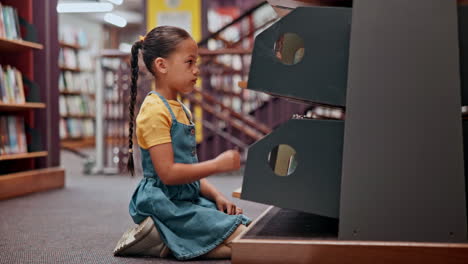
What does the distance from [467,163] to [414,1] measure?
40 centimetres

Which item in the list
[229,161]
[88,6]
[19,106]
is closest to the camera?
[229,161]

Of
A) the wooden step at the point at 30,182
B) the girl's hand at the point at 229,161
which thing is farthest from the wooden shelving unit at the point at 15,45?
the girl's hand at the point at 229,161

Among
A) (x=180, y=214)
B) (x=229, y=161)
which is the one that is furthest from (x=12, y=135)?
(x=229, y=161)

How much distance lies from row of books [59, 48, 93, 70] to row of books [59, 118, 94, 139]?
875mm

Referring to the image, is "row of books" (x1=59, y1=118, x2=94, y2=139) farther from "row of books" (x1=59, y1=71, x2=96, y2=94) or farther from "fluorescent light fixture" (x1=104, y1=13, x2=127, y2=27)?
"fluorescent light fixture" (x1=104, y1=13, x2=127, y2=27)

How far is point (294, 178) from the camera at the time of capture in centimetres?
135

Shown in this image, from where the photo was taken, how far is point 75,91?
29.2ft

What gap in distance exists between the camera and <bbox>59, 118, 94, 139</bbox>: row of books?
8750 mm

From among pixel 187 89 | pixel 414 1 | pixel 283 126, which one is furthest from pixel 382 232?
pixel 187 89

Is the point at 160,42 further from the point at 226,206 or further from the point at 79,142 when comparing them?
the point at 79,142

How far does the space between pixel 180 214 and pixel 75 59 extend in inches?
315

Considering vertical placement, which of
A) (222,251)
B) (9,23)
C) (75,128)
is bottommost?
(75,128)

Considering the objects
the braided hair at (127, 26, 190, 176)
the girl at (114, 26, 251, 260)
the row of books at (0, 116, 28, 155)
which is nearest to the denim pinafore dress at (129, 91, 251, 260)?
the girl at (114, 26, 251, 260)

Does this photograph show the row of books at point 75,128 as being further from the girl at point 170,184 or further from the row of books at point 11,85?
the girl at point 170,184
